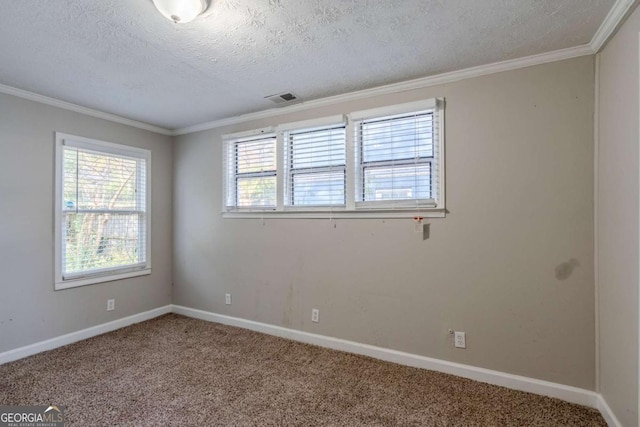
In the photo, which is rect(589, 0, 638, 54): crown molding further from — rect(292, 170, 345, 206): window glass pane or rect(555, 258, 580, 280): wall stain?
rect(292, 170, 345, 206): window glass pane

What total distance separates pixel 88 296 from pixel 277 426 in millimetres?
2653

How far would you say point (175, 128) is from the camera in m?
4.10

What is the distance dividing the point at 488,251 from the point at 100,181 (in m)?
3.91

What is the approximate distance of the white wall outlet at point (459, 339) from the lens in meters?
2.51

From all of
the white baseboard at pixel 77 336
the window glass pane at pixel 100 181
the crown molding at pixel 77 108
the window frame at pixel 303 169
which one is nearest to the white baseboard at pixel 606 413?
the window frame at pixel 303 169

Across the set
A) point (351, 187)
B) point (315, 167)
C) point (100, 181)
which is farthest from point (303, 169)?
point (100, 181)

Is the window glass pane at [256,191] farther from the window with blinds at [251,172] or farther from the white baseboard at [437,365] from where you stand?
the white baseboard at [437,365]

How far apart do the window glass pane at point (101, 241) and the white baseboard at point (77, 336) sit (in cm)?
63

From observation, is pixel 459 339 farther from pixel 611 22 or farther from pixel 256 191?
pixel 256 191

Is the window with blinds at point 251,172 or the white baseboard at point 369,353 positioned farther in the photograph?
the window with blinds at point 251,172

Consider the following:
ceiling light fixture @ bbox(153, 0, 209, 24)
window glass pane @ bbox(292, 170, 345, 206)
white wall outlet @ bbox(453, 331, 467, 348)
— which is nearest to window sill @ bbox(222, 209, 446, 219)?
window glass pane @ bbox(292, 170, 345, 206)

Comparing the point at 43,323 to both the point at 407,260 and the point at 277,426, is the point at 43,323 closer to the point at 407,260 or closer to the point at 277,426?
the point at 277,426

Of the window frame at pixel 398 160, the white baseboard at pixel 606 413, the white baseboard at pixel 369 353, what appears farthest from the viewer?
the window frame at pixel 398 160

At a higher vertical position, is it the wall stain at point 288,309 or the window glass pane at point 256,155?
the window glass pane at point 256,155
